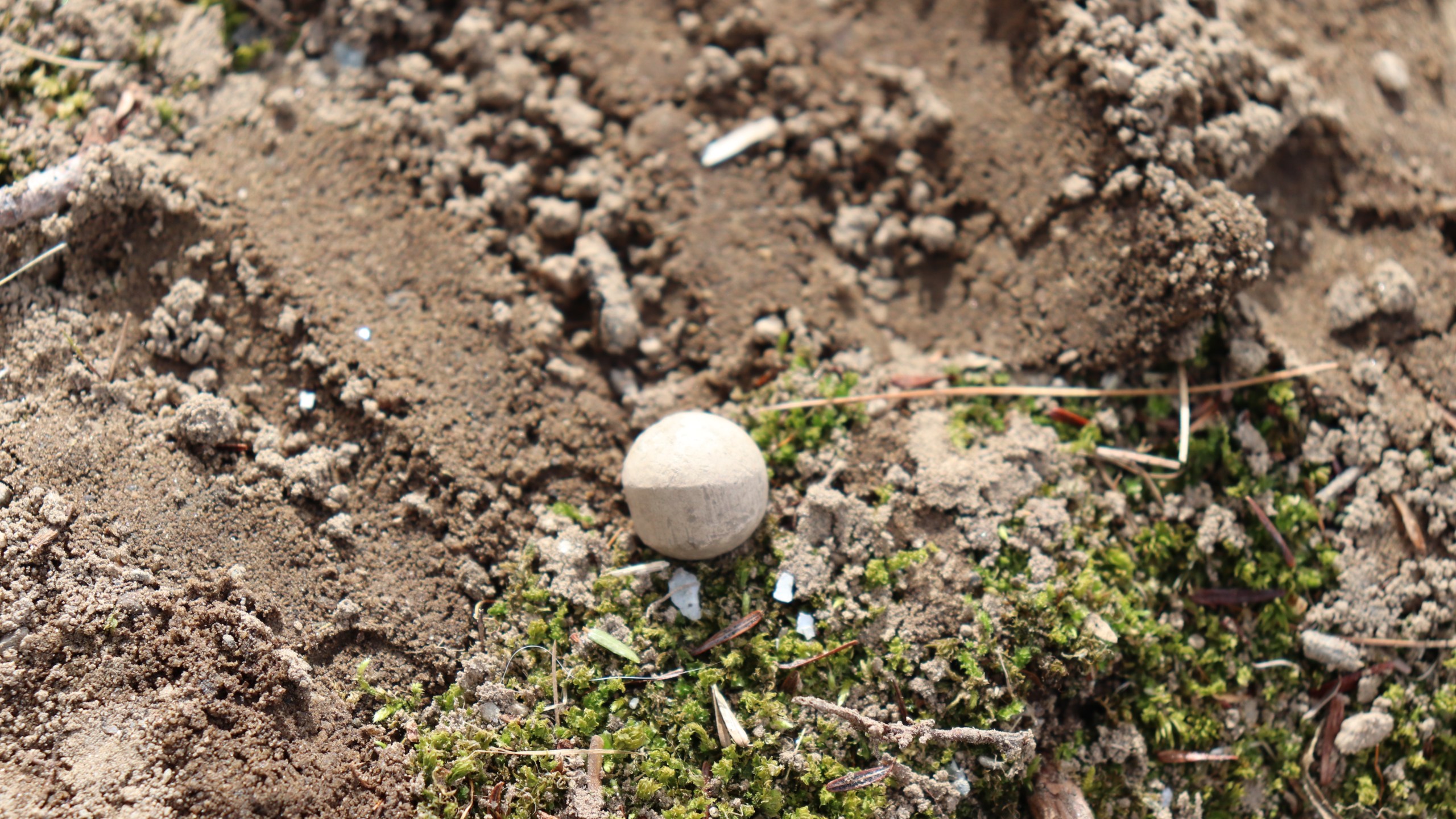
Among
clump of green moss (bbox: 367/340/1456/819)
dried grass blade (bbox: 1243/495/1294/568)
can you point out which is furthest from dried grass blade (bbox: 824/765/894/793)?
dried grass blade (bbox: 1243/495/1294/568)

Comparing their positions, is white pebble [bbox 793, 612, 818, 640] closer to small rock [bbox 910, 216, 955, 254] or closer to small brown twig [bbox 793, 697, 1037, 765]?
small brown twig [bbox 793, 697, 1037, 765]

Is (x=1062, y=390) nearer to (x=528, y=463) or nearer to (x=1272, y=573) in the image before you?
(x=1272, y=573)

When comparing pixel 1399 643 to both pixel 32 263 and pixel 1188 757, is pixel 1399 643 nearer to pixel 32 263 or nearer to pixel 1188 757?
pixel 1188 757

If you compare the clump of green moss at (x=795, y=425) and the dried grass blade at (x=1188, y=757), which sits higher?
the clump of green moss at (x=795, y=425)

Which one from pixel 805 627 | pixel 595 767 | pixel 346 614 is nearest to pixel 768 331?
pixel 805 627

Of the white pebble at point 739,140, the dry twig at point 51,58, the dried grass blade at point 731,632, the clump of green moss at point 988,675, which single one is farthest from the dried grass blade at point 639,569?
the dry twig at point 51,58

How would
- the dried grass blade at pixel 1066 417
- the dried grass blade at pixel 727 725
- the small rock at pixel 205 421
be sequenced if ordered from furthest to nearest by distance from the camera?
the dried grass blade at pixel 1066 417 → the small rock at pixel 205 421 → the dried grass blade at pixel 727 725

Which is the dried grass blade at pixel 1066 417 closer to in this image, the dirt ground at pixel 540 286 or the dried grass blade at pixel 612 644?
the dirt ground at pixel 540 286
